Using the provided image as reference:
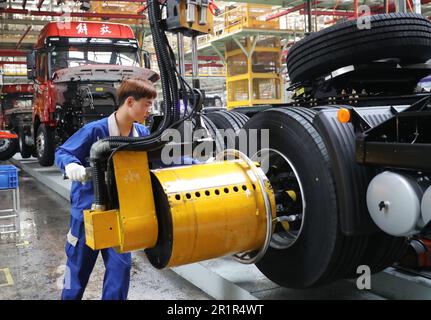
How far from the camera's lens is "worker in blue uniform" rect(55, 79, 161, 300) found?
2.43 metres

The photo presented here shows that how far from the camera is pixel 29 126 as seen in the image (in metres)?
11.8

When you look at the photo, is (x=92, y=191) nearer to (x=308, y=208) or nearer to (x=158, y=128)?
(x=158, y=128)

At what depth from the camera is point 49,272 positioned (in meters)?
3.75

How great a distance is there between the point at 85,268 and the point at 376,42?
7.05 ft

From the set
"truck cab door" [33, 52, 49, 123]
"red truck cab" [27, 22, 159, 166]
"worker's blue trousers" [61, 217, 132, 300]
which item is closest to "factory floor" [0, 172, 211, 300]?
"worker's blue trousers" [61, 217, 132, 300]

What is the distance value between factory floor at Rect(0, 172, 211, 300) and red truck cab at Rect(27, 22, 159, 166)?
8.86 feet

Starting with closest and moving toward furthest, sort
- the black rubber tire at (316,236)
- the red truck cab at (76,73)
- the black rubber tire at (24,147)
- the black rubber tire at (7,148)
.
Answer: the black rubber tire at (316,236)
the red truck cab at (76,73)
the black rubber tire at (7,148)
the black rubber tire at (24,147)

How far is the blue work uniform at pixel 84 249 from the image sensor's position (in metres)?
2.50

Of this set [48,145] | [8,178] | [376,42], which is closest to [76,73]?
[48,145]

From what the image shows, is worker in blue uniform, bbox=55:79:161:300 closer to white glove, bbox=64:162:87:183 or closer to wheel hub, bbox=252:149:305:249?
white glove, bbox=64:162:87:183

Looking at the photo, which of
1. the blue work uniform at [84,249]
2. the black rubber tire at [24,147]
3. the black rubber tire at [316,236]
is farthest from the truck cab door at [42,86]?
the black rubber tire at [316,236]

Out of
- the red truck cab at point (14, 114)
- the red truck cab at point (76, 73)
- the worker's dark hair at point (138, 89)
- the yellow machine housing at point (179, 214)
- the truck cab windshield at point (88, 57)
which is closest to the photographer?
the yellow machine housing at point (179, 214)

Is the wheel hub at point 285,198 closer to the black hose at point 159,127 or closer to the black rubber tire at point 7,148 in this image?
the black hose at point 159,127
